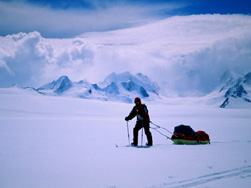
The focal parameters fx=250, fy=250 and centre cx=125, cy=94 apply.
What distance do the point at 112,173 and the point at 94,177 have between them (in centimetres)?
44

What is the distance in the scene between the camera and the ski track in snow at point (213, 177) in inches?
178

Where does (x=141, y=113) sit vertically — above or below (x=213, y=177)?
above

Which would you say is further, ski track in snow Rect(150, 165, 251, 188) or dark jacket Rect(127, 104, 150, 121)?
dark jacket Rect(127, 104, 150, 121)

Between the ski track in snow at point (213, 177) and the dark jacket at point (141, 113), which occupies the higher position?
the dark jacket at point (141, 113)

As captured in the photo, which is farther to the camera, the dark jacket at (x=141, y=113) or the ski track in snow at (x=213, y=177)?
the dark jacket at (x=141, y=113)

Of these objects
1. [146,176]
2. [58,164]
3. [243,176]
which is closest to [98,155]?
[58,164]

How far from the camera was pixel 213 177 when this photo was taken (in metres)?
4.97

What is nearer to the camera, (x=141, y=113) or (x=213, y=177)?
(x=213, y=177)

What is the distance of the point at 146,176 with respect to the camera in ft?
16.5

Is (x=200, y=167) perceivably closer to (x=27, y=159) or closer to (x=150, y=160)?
(x=150, y=160)

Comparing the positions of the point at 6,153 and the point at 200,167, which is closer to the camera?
the point at 200,167

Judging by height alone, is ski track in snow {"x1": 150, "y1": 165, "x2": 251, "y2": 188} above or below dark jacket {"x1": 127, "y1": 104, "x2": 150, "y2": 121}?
below

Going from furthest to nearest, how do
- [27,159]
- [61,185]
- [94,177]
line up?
[27,159] → [94,177] → [61,185]

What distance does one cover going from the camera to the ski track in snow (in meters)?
4.52
